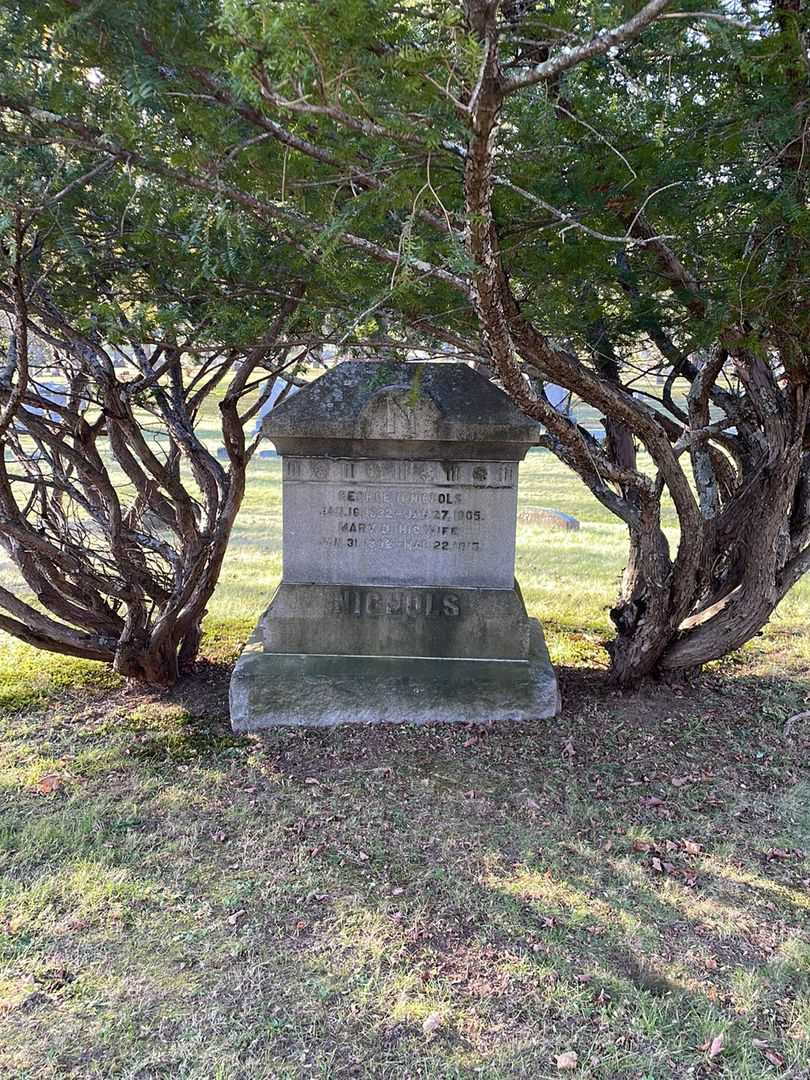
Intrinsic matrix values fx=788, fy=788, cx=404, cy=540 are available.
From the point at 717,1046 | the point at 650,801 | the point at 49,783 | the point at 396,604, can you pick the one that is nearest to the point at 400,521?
the point at 396,604

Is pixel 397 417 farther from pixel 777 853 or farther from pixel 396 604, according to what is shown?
pixel 777 853

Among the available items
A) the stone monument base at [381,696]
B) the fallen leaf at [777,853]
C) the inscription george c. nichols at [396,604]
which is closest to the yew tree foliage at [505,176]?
the stone monument base at [381,696]

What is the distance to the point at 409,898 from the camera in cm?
292

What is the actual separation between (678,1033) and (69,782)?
112 inches

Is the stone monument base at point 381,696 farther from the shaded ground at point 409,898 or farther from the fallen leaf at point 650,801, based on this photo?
the fallen leaf at point 650,801

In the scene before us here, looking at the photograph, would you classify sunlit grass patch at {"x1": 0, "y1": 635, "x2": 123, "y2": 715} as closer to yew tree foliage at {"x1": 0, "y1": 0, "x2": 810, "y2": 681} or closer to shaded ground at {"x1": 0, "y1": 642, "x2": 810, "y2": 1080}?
shaded ground at {"x1": 0, "y1": 642, "x2": 810, "y2": 1080}

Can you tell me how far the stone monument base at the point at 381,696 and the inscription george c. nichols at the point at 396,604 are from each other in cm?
33

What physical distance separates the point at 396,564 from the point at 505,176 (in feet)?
7.37

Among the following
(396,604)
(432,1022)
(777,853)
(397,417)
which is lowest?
(432,1022)

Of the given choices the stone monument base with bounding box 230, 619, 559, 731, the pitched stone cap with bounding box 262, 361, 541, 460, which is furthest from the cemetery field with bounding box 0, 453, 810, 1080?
the pitched stone cap with bounding box 262, 361, 541, 460

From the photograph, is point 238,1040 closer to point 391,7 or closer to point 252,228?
point 391,7

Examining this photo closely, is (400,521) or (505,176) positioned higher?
(505,176)

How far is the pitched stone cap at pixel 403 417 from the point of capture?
4.25m

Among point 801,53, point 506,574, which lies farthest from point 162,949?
point 801,53
